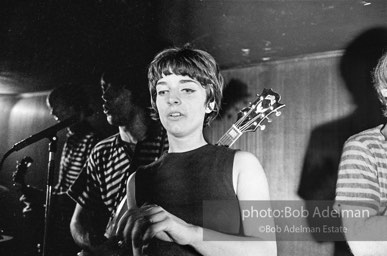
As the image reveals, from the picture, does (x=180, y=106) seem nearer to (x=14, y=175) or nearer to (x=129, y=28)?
(x=129, y=28)

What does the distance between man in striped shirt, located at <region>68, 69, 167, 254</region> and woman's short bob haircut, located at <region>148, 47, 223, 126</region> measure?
467mm

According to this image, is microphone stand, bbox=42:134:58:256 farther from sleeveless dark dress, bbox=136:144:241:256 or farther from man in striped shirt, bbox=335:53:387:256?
man in striped shirt, bbox=335:53:387:256

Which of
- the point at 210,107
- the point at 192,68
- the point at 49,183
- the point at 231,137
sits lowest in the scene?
the point at 49,183

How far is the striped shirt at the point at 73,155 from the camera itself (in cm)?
186

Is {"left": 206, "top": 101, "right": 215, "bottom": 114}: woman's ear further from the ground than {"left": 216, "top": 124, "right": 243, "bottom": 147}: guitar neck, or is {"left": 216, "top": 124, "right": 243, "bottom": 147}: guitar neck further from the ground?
{"left": 206, "top": 101, "right": 215, "bottom": 114}: woman's ear

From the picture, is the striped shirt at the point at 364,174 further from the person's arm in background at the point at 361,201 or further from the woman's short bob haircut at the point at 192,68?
the woman's short bob haircut at the point at 192,68

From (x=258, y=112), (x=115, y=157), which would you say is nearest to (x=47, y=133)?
(x=115, y=157)

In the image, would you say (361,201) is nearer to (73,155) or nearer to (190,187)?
(190,187)

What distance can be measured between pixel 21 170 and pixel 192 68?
1103mm

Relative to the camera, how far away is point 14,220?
186cm

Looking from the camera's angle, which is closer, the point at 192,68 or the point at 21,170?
the point at 192,68

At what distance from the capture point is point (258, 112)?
1538 millimetres

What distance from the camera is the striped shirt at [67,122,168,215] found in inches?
69.4

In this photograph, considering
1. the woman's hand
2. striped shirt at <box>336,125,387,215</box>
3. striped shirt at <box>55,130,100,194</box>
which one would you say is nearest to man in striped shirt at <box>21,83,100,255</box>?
striped shirt at <box>55,130,100,194</box>
